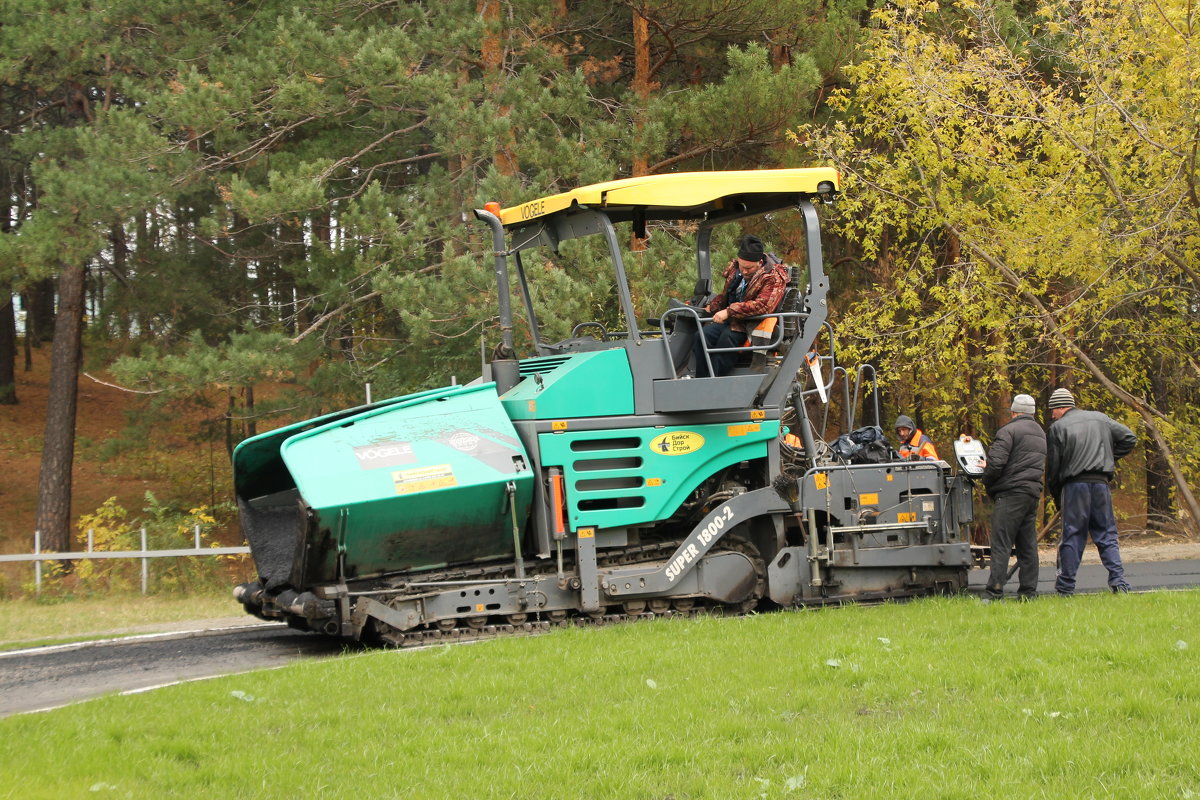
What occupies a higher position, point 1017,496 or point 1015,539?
point 1017,496

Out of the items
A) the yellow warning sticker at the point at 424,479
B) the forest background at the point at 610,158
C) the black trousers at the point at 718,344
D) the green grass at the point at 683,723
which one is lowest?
the green grass at the point at 683,723

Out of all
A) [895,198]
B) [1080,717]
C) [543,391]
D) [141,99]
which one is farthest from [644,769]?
[141,99]

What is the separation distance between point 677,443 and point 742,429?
1.93 feet

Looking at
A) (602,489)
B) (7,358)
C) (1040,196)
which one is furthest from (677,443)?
(7,358)

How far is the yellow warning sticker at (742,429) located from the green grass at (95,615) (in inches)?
193

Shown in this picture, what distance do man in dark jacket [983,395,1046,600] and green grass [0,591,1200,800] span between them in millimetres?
1731

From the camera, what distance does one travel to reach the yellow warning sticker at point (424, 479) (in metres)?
8.84

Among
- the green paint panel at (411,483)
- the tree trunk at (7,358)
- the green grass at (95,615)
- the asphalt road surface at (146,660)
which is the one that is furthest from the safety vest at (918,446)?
the tree trunk at (7,358)

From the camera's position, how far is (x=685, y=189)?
9898 mm

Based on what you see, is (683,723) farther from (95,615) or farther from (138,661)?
(95,615)

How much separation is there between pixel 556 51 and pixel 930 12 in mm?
5763

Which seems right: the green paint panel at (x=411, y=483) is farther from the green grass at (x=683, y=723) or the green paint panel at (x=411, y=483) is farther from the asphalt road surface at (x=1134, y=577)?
the asphalt road surface at (x=1134, y=577)

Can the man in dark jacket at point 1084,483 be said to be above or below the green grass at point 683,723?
above

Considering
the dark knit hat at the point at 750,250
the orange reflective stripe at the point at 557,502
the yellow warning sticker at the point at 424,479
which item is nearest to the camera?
the yellow warning sticker at the point at 424,479
